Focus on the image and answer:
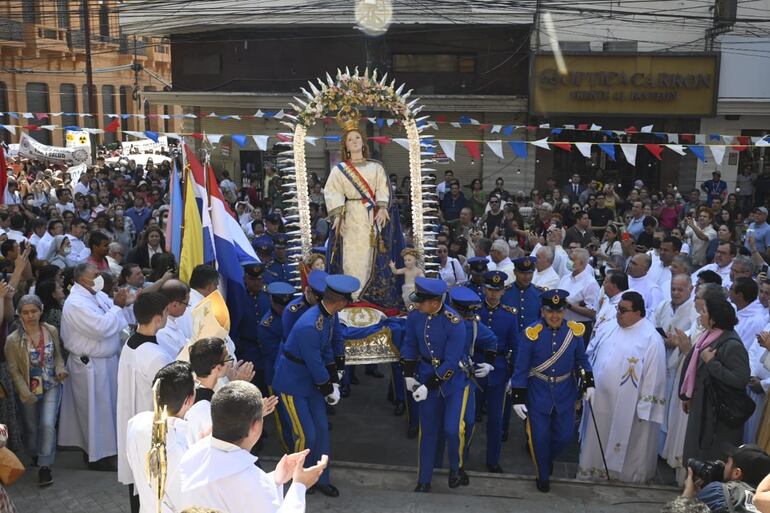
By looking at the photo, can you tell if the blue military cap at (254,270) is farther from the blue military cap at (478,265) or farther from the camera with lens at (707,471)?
the camera with lens at (707,471)

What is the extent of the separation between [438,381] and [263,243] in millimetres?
4051

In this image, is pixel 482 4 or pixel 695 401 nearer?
pixel 695 401

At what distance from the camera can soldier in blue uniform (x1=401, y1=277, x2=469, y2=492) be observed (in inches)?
227

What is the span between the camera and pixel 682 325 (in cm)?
663

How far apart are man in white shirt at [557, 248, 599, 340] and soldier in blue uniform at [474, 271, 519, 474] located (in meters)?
1.14

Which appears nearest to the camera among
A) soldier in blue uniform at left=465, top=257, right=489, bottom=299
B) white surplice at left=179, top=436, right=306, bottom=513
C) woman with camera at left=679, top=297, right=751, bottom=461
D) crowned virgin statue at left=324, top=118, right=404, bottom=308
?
white surplice at left=179, top=436, right=306, bottom=513

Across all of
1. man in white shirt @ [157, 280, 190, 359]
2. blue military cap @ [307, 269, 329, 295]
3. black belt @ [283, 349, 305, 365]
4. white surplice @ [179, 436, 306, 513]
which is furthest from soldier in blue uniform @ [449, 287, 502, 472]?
white surplice @ [179, 436, 306, 513]

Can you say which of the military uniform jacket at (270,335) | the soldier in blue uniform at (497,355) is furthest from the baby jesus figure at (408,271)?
the military uniform jacket at (270,335)

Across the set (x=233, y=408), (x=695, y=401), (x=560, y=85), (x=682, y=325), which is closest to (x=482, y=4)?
(x=560, y=85)

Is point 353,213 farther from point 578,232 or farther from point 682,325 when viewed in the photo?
point 578,232

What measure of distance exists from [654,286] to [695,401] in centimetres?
231

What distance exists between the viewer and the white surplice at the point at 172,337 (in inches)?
210

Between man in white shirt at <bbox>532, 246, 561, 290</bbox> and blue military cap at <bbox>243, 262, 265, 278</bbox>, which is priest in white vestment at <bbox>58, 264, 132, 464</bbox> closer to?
blue military cap at <bbox>243, 262, 265, 278</bbox>

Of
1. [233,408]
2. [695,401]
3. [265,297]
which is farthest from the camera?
[265,297]
